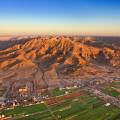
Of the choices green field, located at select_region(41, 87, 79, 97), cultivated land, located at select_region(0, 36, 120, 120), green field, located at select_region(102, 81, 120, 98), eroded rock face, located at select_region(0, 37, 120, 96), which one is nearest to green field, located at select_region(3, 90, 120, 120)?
cultivated land, located at select_region(0, 36, 120, 120)

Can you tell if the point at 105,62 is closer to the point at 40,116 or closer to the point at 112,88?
the point at 112,88

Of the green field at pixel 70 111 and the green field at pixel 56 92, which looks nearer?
the green field at pixel 70 111

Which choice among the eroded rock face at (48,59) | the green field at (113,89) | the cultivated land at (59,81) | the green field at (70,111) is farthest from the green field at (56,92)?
the green field at (113,89)

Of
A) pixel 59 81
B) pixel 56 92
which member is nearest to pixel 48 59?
pixel 59 81

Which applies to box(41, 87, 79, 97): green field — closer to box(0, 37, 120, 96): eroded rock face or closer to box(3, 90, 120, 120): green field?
box(0, 37, 120, 96): eroded rock face

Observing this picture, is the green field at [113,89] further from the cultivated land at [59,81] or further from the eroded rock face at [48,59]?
the eroded rock face at [48,59]

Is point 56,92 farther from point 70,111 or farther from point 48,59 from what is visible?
point 48,59
